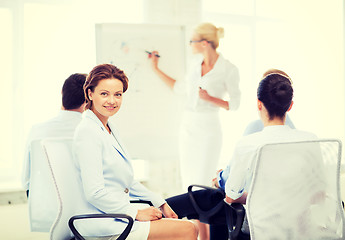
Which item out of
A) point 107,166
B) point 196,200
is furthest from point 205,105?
point 107,166

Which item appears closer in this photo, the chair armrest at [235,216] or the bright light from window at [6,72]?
the chair armrest at [235,216]

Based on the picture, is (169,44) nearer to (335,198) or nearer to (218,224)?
(218,224)

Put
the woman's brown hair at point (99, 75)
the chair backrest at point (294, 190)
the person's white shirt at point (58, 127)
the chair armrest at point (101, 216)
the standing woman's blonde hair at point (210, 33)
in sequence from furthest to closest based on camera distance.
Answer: the standing woman's blonde hair at point (210, 33)
the person's white shirt at point (58, 127)
the woman's brown hair at point (99, 75)
the chair backrest at point (294, 190)
the chair armrest at point (101, 216)

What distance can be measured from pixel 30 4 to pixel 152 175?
207 centimetres

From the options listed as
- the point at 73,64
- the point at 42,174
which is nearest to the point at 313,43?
the point at 73,64

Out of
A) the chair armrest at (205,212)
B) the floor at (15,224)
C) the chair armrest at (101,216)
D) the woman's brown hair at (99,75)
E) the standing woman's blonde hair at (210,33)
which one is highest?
the standing woman's blonde hair at (210,33)

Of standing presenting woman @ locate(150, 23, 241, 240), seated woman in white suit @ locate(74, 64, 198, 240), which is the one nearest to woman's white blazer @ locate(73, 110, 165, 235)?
seated woman in white suit @ locate(74, 64, 198, 240)

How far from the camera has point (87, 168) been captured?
60.2 inches

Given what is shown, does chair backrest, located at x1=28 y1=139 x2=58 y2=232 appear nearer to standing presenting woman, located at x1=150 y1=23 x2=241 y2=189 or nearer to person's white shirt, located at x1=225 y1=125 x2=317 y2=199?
person's white shirt, located at x1=225 y1=125 x2=317 y2=199

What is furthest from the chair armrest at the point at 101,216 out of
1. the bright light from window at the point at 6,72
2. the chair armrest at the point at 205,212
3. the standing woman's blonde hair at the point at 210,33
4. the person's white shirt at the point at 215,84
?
the bright light from window at the point at 6,72

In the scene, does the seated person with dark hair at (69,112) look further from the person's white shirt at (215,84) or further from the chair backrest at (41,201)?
the person's white shirt at (215,84)

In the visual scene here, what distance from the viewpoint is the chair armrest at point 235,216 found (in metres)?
1.75

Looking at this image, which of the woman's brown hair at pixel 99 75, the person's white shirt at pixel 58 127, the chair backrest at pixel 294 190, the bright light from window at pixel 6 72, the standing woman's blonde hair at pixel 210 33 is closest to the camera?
the chair backrest at pixel 294 190

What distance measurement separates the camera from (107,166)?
1.60m
